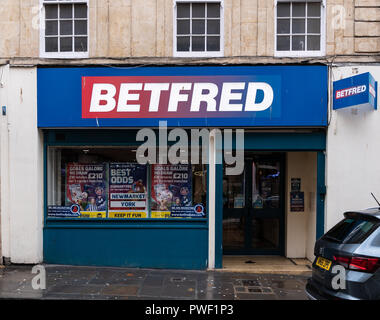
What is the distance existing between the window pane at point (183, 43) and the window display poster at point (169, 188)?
272 centimetres

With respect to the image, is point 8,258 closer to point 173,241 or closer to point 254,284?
point 173,241

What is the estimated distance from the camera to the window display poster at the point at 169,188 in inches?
320

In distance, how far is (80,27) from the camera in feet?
26.6

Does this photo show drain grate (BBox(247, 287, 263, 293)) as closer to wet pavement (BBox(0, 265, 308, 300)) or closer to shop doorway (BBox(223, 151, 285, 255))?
wet pavement (BBox(0, 265, 308, 300))

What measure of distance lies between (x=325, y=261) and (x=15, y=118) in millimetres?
6954

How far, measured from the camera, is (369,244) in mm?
4375

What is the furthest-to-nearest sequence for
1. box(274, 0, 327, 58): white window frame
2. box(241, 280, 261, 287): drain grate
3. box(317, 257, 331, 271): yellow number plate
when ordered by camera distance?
box(274, 0, 327, 58): white window frame
box(241, 280, 261, 287): drain grate
box(317, 257, 331, 271): yellow number plate

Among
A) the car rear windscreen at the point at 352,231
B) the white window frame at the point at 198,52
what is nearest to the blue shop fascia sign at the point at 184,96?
the white window frame at the point at 198,52

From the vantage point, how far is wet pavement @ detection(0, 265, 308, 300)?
6133 millimetres

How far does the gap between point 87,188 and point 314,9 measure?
22.0 ft

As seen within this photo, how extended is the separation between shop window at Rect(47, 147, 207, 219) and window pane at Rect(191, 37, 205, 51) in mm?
2703

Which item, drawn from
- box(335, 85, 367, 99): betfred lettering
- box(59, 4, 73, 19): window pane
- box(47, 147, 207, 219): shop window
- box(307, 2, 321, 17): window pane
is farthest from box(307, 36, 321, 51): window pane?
box(59, 4, 73, 19): window pane

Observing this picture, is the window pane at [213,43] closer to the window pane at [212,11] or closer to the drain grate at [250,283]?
the window pane at [212,11]
